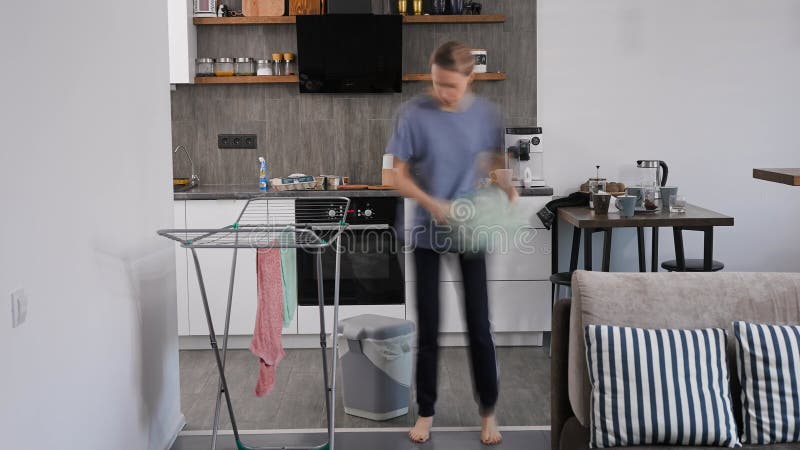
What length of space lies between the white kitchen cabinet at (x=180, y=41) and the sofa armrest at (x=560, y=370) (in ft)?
10.9

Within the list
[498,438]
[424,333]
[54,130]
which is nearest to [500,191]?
[424,333]

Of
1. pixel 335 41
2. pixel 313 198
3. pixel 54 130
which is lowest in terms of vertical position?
pixel 313 198

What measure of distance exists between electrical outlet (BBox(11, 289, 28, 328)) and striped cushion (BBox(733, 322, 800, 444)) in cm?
202

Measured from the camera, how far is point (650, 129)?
5488 millimetres

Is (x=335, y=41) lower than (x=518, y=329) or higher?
higher

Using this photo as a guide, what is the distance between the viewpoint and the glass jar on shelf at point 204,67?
216 inches

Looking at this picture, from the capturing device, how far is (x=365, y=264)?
5094 mm

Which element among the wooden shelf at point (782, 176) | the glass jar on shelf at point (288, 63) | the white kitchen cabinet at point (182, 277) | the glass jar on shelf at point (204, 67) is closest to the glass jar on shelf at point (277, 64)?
the glass jar on shelf at point (288, 63)

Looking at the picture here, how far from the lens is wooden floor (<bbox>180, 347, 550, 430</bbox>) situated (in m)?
3.92

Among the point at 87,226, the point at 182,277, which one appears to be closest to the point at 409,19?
the point at 182,277

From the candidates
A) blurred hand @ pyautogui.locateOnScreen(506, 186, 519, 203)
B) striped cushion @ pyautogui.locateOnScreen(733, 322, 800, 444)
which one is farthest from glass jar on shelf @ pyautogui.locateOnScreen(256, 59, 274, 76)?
striped cushion @ pyautogui.locateOnScreen(733, 322, 800, 444)

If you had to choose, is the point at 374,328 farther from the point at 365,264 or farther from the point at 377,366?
the point at 365,264

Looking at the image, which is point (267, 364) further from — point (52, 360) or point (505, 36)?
point (505, 36)

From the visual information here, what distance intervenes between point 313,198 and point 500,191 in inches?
68.9
